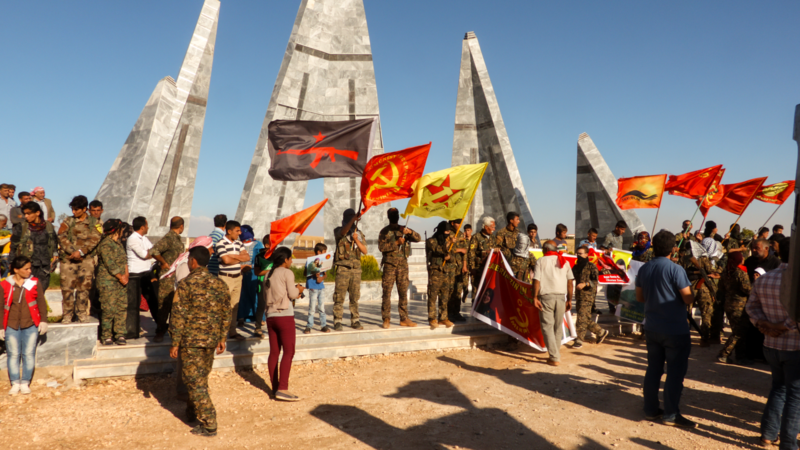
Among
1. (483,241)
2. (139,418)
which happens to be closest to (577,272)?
(483,241)

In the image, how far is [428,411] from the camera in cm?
527

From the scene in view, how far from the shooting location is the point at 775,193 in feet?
39.1

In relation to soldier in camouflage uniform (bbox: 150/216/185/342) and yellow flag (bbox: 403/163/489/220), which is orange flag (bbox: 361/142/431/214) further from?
soldier in camouflage uniform (bbox: 150/216/185/342)

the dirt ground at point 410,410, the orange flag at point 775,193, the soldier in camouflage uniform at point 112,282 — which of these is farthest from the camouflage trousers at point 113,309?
the orange flag at point 775,193

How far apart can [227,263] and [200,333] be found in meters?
1.89

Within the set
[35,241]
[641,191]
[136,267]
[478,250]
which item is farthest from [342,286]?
[641,191]

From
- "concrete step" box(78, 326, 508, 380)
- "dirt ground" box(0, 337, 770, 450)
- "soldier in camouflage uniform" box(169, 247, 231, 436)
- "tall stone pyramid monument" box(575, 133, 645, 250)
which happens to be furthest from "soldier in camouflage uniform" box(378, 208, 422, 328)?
"tall stone pyramid monument" box(575, 133, 645, 250)

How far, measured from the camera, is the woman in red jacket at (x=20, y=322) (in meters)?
5.55

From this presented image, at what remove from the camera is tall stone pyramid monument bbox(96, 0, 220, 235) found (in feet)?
40.9

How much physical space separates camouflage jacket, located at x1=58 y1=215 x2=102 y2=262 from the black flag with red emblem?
8.81 feet

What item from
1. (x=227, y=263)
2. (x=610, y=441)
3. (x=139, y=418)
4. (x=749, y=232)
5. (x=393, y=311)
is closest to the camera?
(x=610, y=441)

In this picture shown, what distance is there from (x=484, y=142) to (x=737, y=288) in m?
12.3

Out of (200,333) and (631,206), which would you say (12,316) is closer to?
(200,333)

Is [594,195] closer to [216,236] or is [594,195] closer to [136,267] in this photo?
[216,236]
